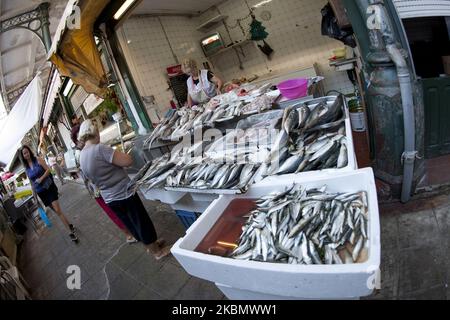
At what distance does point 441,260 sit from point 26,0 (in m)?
12.0

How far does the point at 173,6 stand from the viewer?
7973mm

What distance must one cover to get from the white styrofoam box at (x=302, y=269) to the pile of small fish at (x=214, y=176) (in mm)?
399

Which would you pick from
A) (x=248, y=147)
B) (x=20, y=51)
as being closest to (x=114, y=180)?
(x=248, y=147)

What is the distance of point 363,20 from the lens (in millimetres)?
3055

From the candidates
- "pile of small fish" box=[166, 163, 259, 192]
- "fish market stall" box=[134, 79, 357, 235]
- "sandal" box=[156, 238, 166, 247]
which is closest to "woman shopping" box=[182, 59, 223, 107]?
"fish market stall" box=[134, 79, 357, 235]

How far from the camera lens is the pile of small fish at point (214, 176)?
2.60 meters

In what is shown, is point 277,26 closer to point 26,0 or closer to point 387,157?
point 387,157

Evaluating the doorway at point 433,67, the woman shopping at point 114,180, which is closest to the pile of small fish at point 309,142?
the doorway at point 433,67

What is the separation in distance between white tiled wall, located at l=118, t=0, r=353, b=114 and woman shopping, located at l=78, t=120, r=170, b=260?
4139 mm

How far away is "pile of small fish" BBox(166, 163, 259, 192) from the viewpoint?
103 inches

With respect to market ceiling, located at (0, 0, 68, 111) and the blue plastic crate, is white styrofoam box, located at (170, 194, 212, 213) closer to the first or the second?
the blue plastic crate

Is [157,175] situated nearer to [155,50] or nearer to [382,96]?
[382,96]

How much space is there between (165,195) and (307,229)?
2241mm

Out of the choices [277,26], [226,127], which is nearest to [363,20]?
[226,127]
